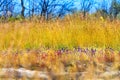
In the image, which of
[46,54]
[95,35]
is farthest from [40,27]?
[46,54]

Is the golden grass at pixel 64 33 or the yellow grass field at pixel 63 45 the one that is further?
the golden grass at pixel 64 33

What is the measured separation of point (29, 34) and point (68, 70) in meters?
4.22

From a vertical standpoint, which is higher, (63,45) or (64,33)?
(64,33)

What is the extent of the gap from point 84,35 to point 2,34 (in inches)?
63.5

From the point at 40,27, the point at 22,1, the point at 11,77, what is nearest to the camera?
the point at 11,77

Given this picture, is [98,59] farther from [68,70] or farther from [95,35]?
[95,35]

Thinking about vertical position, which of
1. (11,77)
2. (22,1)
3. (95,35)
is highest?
(22,1)

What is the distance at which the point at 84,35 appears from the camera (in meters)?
8.01

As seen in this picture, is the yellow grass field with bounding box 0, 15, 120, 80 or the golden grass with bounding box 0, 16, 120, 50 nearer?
the yellow grass field with bounding box 0, 15, 120, 80

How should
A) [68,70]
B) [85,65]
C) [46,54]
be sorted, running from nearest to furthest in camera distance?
[68,70] < [85,65] < [46,54]

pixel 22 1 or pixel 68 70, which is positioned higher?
pixel 22 1

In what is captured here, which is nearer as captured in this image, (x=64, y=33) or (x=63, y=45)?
(x=63, y=45)

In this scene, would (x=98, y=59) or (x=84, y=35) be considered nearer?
(x=98, y=59)

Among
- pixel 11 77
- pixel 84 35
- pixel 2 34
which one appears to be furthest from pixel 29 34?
pixel 11 77
